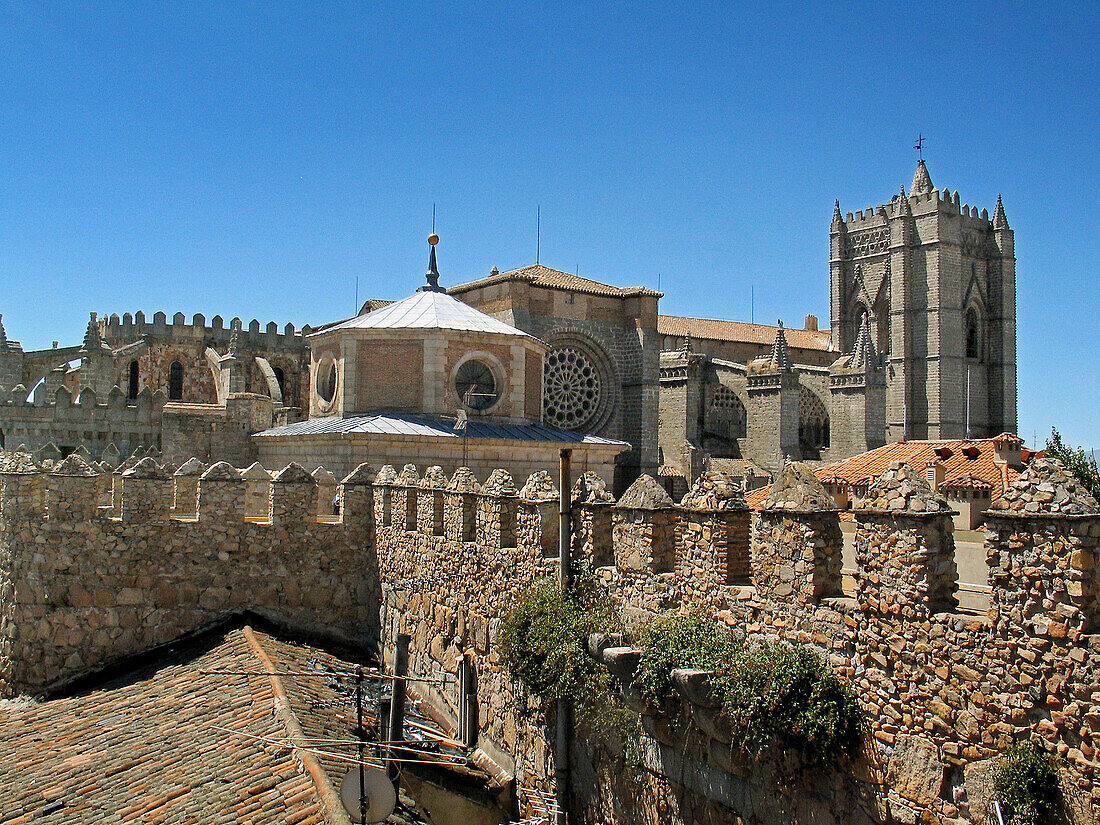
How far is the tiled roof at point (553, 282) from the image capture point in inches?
1166

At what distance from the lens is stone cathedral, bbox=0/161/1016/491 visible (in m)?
22.3

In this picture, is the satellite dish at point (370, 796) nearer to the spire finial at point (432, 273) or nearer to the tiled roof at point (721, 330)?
the spire finial at point (432, 273)

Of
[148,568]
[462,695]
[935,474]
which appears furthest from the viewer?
[935,474]

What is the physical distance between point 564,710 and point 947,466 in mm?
13155

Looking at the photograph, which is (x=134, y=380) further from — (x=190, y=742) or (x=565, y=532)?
(x=565, y=532)

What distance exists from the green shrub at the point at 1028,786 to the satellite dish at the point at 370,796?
169 inches

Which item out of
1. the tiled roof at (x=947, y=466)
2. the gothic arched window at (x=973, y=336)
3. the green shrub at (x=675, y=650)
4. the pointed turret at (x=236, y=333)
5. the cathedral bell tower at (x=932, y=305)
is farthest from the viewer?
the gothic arched window at (x=973, y=336)

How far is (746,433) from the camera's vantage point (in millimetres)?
41812

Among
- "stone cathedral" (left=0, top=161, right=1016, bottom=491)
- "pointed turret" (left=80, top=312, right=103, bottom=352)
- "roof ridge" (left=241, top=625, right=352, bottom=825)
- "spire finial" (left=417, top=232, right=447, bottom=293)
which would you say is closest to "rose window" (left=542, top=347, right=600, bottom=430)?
"stone cathedral" (left=0, top=161, right=1016, bottom=491)

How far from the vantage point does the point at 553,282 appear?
3075 centimetres

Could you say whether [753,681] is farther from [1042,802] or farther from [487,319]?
[487,319]

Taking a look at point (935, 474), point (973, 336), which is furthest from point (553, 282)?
point (973, 336)

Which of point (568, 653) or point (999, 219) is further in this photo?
point (999, 219)

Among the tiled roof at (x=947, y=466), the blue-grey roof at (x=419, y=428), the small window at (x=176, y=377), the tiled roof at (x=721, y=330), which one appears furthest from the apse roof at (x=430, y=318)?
the tiled roof at (x=721, y=330)
